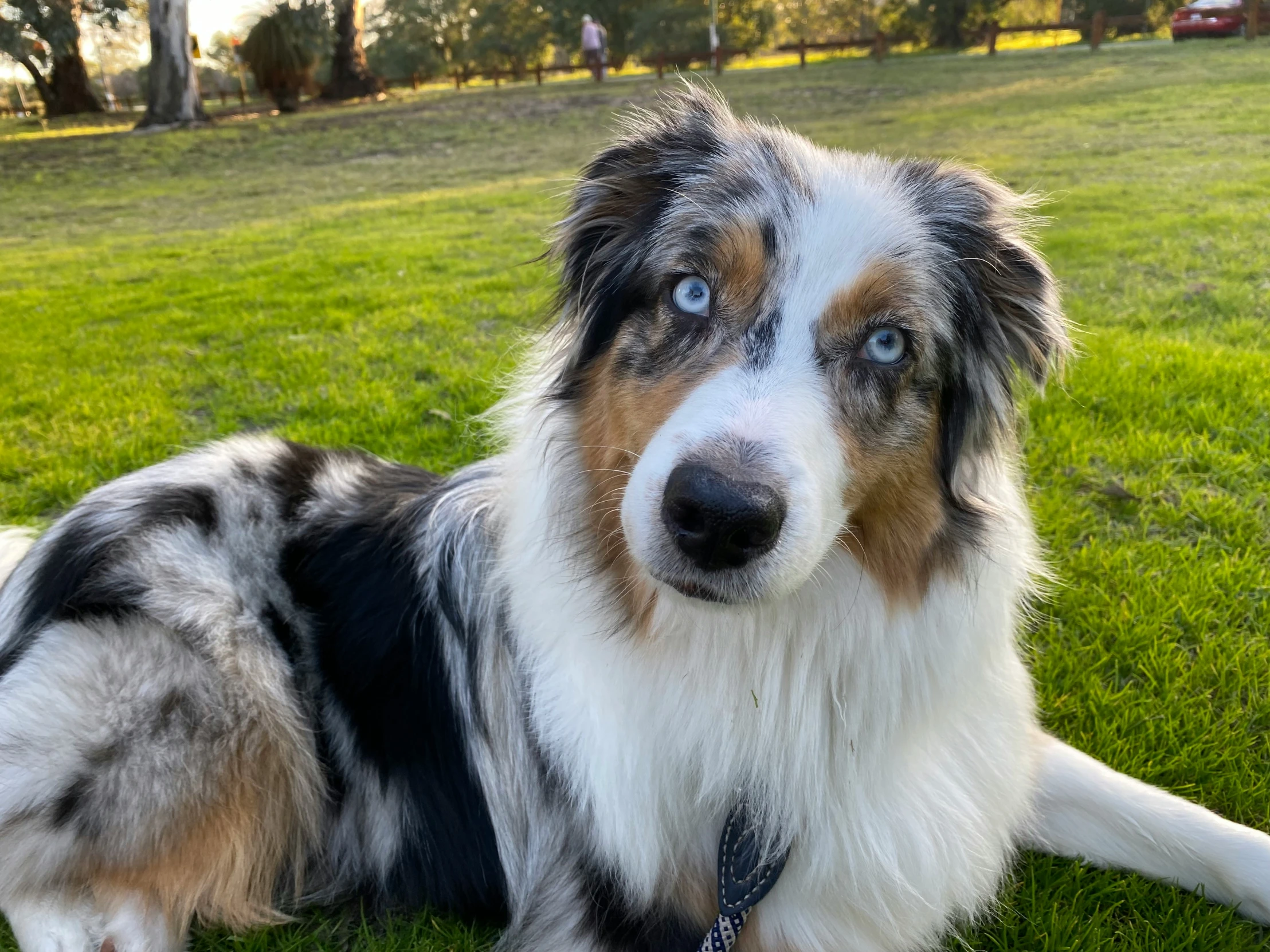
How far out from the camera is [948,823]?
256 centimetres

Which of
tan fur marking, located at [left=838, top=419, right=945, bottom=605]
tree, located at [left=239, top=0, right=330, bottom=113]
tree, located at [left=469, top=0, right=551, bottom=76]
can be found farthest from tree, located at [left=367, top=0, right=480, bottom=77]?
tan fur marking, located at [left=838, top=419, right=945, bottom=605]

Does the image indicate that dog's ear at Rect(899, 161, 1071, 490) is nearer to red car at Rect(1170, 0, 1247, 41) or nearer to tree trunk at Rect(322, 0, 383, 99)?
red car at Rect(1170, 0, 1247, 41)

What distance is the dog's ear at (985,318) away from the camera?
101 inches

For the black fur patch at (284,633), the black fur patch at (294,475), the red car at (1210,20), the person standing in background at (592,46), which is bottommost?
the black fur patch at (284,633)

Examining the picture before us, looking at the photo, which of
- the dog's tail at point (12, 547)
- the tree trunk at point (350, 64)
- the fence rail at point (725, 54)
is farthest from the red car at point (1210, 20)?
the tree trunk at point (350, 64)

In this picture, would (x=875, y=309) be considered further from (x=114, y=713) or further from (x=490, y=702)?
(x=114, y=713)

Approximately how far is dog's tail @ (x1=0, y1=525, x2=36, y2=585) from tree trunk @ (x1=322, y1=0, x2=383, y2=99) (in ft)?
108

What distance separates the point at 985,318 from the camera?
8.61ft

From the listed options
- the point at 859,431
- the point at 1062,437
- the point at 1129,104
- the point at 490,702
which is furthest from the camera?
the point at 1129,104

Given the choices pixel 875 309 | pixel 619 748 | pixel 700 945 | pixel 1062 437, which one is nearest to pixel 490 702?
pixel 619 748

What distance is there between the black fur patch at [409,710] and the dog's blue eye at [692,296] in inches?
49.4

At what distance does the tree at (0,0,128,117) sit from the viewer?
24156mm

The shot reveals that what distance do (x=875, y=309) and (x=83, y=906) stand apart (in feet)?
9.78

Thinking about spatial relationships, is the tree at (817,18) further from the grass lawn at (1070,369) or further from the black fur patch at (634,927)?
the black fur patch at (634,927)
